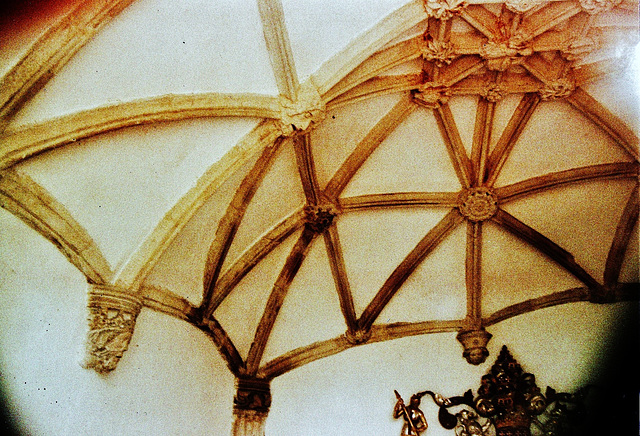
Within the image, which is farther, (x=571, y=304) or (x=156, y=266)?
(x=571, y=304)

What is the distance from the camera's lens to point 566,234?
861 cm

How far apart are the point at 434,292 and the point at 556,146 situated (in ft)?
9.75

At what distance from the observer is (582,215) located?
8453mm

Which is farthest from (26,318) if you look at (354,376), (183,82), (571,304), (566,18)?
(571,304)

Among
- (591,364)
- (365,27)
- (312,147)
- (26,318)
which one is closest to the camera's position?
(26,318)

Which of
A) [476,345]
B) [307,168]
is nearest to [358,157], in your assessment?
[307,168]

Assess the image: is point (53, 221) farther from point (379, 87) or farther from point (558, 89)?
point (558, 89)

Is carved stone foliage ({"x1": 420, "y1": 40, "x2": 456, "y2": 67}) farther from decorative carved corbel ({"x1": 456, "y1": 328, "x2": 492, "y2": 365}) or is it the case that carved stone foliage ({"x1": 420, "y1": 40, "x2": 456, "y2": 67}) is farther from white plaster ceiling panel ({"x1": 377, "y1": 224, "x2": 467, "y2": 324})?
decorative carved corbel ({"x1": 456, "y1": 328, "x2": 492, "y2": 365})

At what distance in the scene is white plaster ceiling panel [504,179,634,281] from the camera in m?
8.22

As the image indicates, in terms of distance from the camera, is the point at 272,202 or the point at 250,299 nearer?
the point at 272,202

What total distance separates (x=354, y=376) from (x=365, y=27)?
5375 millimetres

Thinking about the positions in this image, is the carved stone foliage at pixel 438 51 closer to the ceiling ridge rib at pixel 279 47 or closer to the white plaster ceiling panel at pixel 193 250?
the ceiling ridge rib at pixel 279 47

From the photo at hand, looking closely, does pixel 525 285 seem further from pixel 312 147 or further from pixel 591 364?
pixel 312 147

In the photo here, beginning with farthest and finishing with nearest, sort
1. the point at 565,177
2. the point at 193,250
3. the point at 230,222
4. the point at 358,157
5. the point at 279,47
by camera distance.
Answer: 1. the point at 565,177
2. the point at 358,157
3. the point at 230,222
4. the point at 193,250
5. the point at 279,47
